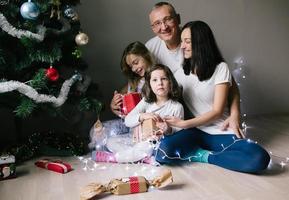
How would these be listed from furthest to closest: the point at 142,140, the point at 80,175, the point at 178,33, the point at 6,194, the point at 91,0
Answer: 1. the point at 91,0
2. the point at 178,33
3. the point at 142,140
4. the point at 80,175
5. the point at 6,194

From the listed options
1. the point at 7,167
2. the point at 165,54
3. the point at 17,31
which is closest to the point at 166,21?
the point at 165,54

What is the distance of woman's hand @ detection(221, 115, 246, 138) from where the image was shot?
6.84ft

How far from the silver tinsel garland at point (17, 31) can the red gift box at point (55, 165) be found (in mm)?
635

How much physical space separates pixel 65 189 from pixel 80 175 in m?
0.18

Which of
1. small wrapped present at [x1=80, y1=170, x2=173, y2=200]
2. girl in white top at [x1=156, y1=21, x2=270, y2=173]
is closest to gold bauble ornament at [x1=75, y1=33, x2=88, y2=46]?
girl in white top at [x1=156, y1=21, x2=270, y2=173]

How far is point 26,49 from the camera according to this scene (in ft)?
6.70

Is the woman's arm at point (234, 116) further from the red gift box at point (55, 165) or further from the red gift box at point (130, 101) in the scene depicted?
the red gift box at point (55, 165)

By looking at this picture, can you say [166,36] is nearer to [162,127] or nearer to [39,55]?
[162,127]

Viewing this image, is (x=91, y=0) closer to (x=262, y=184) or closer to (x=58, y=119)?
(x=58, y=119)

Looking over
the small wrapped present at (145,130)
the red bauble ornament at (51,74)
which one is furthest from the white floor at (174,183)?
the red bauble ornament at (51,74)

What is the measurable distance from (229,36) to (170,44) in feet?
2.53

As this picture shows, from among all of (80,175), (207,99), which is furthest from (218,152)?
(80,175)

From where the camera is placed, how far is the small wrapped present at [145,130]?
2.07 meters

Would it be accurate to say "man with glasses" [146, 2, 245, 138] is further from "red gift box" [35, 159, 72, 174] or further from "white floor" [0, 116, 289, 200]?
"red gift box" [35, 159, 72, 174]
